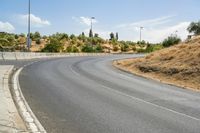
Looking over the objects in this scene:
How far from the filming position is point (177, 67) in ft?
113

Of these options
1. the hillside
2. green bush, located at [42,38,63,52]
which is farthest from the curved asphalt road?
green bush, located at [42,38,63,52]

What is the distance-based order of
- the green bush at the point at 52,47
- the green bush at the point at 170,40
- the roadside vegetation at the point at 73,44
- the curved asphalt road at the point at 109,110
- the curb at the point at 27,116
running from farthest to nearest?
→ the roadside vegetation at the point at 73,44
the green bush at the point at 52,47
the green bush at the point at 170,40
the curved asphalt road at the point at 109,110
the curb at the point at 27,116

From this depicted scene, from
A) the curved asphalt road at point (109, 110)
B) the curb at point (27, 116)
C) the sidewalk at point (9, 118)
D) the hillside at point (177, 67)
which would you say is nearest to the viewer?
the sidewalk at point (9, 118)

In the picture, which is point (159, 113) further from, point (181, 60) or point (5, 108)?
point (181, 60)

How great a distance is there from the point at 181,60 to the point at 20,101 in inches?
956

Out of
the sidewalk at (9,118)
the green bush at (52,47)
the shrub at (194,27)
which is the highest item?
the shrub at (194,27)

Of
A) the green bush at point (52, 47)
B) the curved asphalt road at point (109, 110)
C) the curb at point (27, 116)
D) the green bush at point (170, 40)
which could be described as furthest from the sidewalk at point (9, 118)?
the green bush at point (52, 47)

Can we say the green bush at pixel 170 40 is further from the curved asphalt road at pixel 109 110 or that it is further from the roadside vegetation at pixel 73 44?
the curved asphalt road at pixel 109 110

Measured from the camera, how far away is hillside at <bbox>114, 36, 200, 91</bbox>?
99.3 ft

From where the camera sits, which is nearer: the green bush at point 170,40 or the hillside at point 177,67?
the hillside at point 177,67

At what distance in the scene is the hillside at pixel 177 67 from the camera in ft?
99.3

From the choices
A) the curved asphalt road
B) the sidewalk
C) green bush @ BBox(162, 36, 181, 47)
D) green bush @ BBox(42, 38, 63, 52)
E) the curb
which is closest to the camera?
the sidewalk

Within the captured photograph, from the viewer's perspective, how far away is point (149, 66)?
3809 cm

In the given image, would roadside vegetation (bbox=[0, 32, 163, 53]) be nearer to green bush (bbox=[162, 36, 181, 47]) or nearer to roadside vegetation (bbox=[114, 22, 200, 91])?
green bush (bbox=[162, 36, 181, 47])
